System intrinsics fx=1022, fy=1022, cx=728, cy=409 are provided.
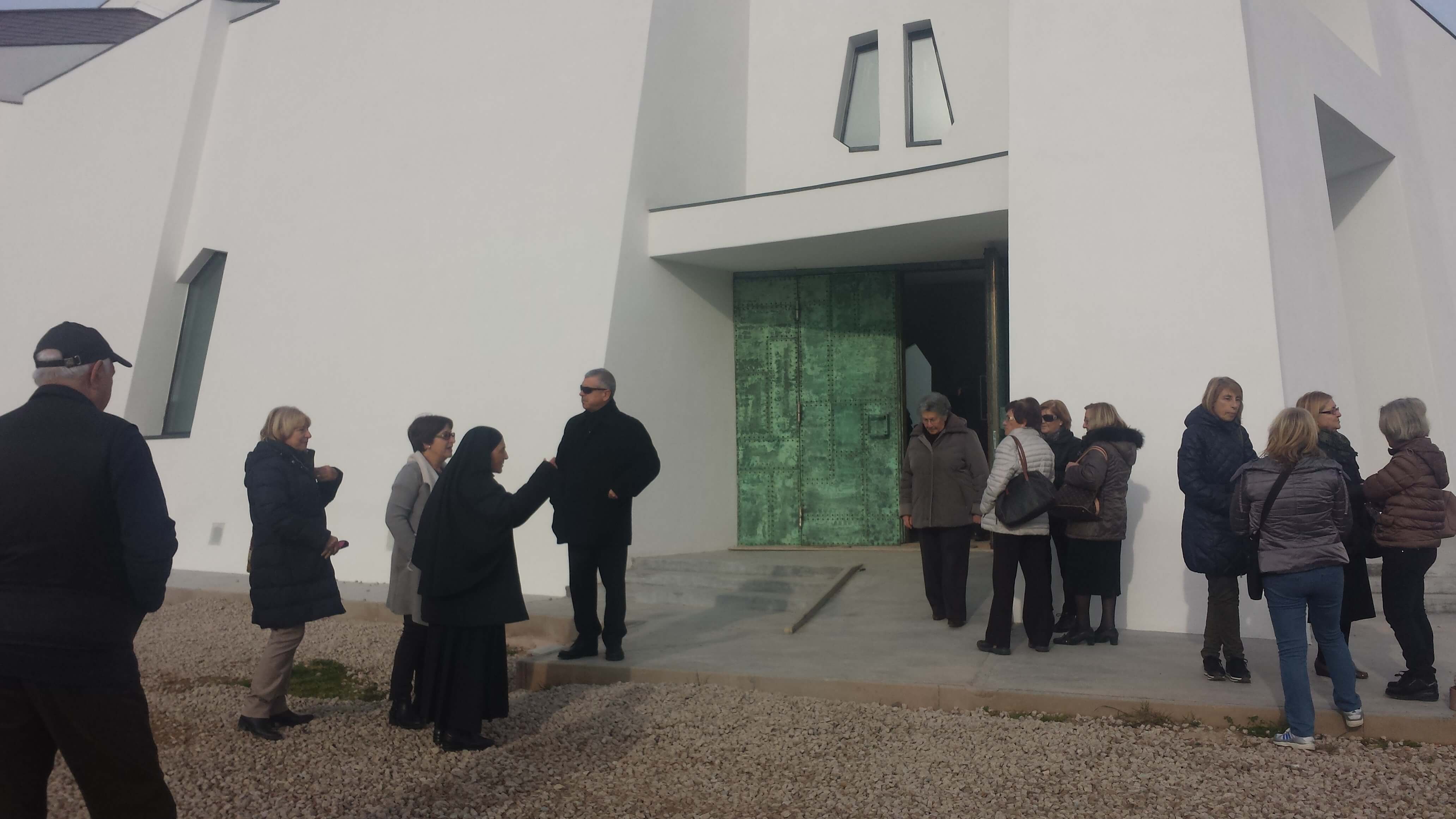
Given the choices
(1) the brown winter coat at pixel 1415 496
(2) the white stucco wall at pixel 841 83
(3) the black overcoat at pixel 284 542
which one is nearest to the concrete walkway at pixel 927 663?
(1) the brown winter coat at pixel 1415 496

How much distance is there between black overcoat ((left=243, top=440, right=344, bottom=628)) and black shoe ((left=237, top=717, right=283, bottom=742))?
53 centimetres

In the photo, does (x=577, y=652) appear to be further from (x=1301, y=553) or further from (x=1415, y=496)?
(x=1415, y=496)

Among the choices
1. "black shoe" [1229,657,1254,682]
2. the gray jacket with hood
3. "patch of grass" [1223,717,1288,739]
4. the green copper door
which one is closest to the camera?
the gray jacket with hood

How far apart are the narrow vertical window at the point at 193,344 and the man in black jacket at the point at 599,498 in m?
8.25

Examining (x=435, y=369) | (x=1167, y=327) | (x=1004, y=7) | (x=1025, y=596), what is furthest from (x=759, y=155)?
(x=1025, y=596)

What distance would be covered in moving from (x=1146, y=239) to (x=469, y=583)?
5175 mm

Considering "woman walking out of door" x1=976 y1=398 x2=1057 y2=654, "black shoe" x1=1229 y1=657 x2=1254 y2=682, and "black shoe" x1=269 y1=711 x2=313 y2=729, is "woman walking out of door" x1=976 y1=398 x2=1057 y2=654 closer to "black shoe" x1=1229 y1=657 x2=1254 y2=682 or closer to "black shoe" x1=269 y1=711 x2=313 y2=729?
"black shoe" x1=1229 y1=657 x2=1254 y2=682

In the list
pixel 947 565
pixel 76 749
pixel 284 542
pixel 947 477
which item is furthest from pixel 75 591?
pixel 947 565

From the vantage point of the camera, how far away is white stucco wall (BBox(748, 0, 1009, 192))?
998cm

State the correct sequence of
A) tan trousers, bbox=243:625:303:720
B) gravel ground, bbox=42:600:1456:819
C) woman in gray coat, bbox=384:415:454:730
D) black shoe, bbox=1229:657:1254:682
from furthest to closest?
black shoe, bbox=1229:657:1254:682 < woman in gray coat, bbox=384:415:454:730 < tan trousers, bbox=243:625:303:720 < gravel ground, bbox=42:600:1456:819

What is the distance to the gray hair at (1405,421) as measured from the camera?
4.89 m

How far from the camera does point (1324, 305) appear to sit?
764 cm

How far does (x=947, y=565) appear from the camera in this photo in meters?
7.11

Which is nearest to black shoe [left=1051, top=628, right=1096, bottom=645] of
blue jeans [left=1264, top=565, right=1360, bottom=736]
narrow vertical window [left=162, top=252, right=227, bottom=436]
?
blue jeans [left=1264, top=565, right=1360, bottom=736]
